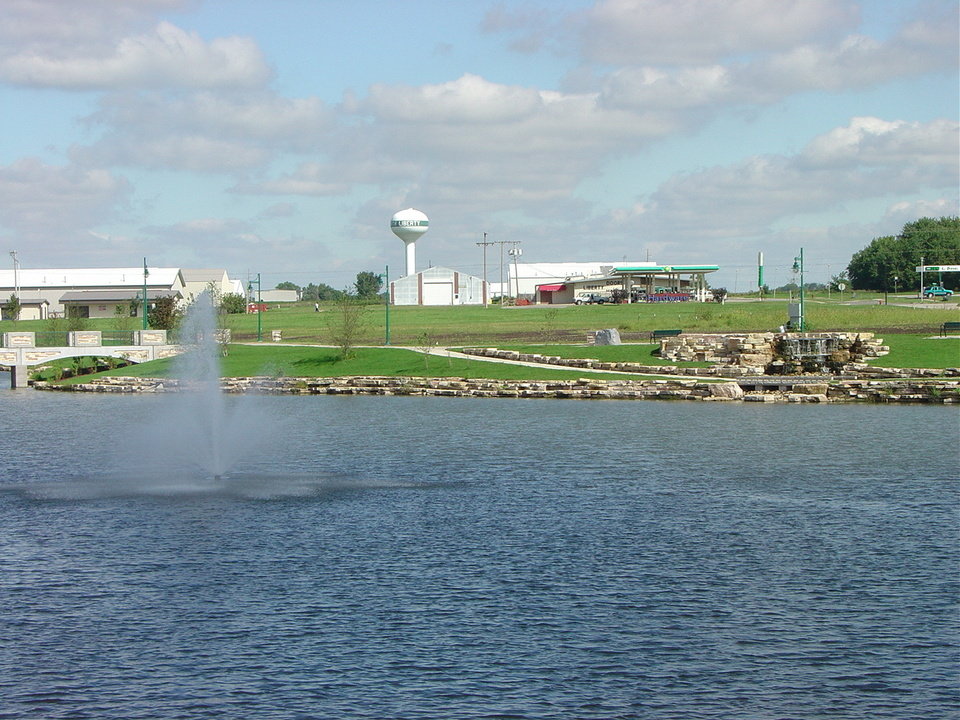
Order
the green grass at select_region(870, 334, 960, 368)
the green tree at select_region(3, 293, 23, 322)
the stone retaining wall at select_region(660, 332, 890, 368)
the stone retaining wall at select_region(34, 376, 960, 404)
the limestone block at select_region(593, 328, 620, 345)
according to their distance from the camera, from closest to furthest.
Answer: the stone retaining wall at select_region(34, 376, 960, 404) → the green grass at select_region(870, 334, 960, 368) → the stone retaining wall at select_region(660, 332, 890, 368) → the limestone block at select_region(593, 328, 620, 345) → the green tree at select_region(3, 293, 23, 322)

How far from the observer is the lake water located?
50.0 ft

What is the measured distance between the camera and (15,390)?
2699 inches

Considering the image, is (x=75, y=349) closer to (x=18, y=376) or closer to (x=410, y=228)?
(x=18, y=376)

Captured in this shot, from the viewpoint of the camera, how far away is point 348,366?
66750 millimetres

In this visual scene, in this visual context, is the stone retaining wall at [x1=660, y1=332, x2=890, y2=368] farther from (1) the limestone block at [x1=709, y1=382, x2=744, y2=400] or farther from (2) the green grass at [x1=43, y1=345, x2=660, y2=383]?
(2) the green grass at [x1=43, y1=345, x2=660, y2=383]

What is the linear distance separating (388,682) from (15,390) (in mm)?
59241

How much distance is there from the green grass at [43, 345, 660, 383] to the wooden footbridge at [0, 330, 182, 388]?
7.87 ft

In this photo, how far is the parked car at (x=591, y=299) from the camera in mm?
131913

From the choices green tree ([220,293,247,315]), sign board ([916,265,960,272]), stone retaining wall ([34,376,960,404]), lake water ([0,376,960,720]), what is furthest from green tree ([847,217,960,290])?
lake water ([0,376,960,720])

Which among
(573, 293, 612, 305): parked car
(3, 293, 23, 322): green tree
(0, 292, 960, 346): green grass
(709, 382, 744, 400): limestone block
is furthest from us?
(3, 293, 23, 322): green tree

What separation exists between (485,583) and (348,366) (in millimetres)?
47351

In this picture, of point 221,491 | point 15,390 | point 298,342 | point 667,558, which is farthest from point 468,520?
point 298,342

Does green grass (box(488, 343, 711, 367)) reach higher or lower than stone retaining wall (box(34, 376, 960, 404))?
higher

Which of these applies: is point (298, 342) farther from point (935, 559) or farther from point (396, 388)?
point (935, 559)
